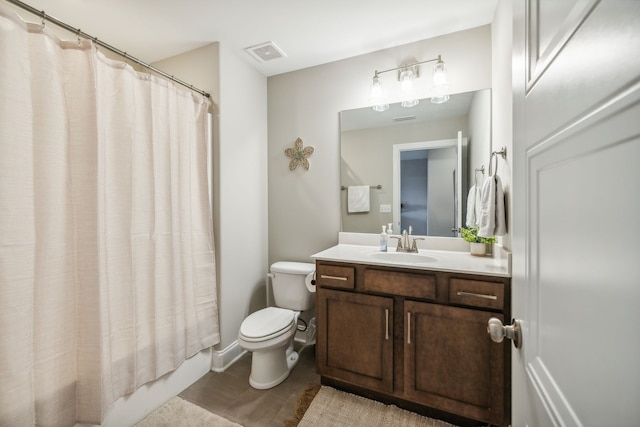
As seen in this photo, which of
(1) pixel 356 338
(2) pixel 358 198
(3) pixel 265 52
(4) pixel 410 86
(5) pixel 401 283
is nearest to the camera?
(5) pixel 401 283

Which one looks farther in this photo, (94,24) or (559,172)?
(94,24)

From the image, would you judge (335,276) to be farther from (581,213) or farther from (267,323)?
(581,213)

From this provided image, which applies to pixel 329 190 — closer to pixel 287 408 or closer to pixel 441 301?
pixel 441 301

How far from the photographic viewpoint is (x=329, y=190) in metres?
2.31

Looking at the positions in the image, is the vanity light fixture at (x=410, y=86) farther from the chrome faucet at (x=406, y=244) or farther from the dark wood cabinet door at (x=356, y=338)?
the dark wood cabinet door at (x=356, y=338)

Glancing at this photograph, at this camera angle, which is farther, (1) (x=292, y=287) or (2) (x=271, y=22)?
(1) (x=292, y=287)

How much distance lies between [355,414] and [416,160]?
174 cm

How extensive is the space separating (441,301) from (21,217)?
194 cm

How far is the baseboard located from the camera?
2.01m

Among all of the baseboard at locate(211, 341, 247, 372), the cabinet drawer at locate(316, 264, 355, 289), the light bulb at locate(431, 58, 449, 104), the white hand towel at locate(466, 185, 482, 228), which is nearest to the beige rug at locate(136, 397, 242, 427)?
the baseboard at locate(211, 341, 247, 372)

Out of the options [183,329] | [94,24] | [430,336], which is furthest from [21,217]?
[430,336]

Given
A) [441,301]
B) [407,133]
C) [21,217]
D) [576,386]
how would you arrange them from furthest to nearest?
[407,133] → [441,301] → [21,217] → [576,386]

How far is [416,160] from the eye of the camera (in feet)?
6.66

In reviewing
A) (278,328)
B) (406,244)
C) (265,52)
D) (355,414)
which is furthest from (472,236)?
(265,52)
